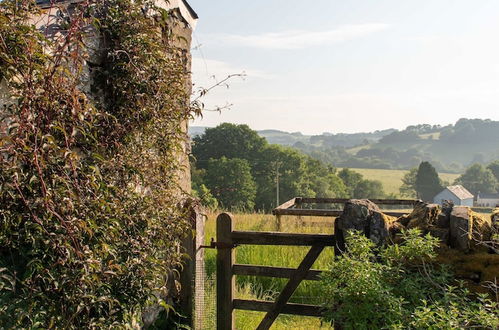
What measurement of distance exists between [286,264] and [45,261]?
5.20 m

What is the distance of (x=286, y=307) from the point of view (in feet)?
16.0

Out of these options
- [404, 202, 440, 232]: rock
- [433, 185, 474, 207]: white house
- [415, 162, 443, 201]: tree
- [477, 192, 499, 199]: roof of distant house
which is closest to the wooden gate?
[404, 202, 440, 232]: rock

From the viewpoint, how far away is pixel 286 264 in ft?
26.0

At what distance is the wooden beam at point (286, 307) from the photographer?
475cm

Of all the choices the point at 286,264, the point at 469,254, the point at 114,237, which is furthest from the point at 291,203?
the point at 114,237

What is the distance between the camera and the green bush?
141 inches

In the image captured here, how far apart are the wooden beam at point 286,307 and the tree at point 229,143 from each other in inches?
1887

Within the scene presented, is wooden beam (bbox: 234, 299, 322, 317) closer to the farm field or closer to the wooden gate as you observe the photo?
the wooden gate

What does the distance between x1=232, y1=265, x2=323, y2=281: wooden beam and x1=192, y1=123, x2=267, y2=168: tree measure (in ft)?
157

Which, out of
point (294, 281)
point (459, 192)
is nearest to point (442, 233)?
point (294, 281)

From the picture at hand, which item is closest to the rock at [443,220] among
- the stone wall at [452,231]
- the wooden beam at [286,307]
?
the stone wall at [452,231]

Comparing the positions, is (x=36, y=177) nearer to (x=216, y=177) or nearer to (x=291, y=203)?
(x=291, y=203)

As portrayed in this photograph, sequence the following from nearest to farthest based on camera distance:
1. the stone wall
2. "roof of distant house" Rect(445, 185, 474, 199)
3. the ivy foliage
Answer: the ivy foliage, the stone wall, "roof of distant house" Rect(445, 185, 474, 199)

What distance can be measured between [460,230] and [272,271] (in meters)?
1.89
